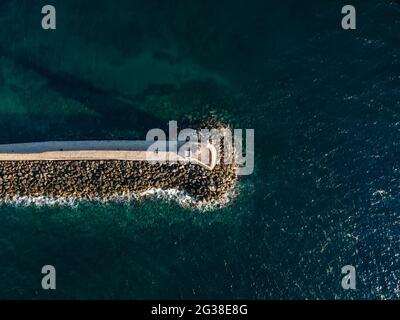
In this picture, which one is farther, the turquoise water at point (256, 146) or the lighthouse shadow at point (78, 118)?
the lighthouse shadow at point (78, 118)

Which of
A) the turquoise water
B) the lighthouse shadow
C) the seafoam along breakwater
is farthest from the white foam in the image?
the lighthouse shadow

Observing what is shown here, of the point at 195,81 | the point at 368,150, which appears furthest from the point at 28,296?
the point at 368,150

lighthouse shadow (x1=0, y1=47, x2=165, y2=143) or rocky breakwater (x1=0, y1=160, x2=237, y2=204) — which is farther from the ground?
lighthouse shadow (x1=0, y1=47, x2=165, y2=143)

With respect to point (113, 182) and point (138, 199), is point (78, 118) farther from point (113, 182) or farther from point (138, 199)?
point (138, 199)

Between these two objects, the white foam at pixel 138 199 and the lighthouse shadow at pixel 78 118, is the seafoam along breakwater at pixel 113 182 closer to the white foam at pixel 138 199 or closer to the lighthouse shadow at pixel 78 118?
the white foam at pixel 138 199

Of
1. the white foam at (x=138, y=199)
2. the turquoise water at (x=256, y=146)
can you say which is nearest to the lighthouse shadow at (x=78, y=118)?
the turquoise water at (x=256, y=146)

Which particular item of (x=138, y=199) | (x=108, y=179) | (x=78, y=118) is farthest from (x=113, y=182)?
(x=78, y=118)

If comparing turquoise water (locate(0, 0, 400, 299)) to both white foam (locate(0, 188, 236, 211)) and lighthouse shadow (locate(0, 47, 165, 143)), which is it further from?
white foam (locate(0, 188, 236, 211))
